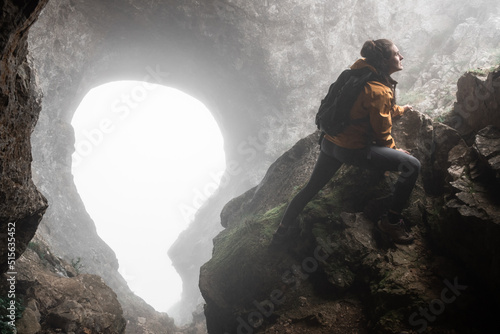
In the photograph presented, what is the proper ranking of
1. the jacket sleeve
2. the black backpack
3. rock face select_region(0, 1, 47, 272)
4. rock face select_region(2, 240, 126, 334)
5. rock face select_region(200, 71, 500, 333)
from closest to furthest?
rock face select_region(0, 1, 47, 272) → rock face select_region(200, 71, 500, 333) → the jacket sleeve → the black backpack → rock face select_region(2, 240, 126, 334)

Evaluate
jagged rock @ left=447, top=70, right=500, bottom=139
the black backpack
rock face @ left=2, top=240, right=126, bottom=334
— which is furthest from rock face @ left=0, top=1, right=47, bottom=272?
jagged rock @ left=447, top=70, right=500, bottom=139

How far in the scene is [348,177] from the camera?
14.2ft

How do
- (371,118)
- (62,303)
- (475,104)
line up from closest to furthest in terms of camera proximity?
(371,118)
(475,104)
(62,303)

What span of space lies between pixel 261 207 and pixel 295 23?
38.7 ft

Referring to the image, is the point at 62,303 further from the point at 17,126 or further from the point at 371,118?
the point at 371,118

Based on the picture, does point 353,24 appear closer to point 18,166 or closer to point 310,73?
point 310,73

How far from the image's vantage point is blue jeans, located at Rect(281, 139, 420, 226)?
294cm

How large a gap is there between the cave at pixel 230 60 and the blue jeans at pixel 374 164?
314 inches

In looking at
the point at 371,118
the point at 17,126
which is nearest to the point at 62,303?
the point at 17,126

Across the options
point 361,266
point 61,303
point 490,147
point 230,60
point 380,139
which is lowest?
point 61,303

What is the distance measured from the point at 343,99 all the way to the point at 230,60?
504 inches

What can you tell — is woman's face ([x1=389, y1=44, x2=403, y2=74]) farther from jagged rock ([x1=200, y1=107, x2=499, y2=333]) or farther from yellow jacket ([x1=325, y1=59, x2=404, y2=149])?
jagged rock ([x1=200, y1=107, x2=499, y2=333])

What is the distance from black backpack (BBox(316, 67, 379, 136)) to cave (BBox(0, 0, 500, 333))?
26.2 feet

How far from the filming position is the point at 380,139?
3.12 metres
